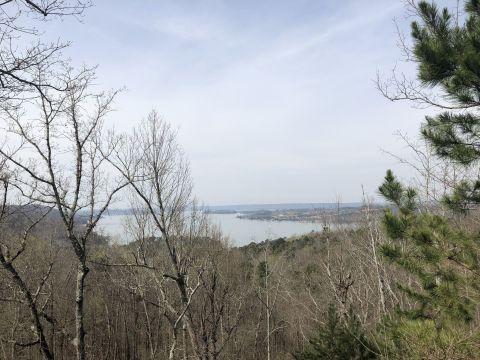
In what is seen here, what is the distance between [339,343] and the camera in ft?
21.8

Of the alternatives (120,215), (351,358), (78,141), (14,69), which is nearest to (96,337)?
(120,215)

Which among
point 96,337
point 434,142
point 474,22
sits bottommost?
point 96,337

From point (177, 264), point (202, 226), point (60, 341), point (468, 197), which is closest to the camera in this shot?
point (468, 197)

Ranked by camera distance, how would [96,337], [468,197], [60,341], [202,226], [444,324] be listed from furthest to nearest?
[96,337]
[60,341]
[202,226]
[468,197]
[444,324]

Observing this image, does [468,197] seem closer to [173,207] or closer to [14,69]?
[14,69]

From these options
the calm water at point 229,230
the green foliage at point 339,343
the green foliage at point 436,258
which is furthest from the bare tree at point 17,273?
the green foliage at point 436,258

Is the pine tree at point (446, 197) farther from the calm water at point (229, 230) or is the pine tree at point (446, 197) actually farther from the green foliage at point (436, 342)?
the calm water at point (229, 230)

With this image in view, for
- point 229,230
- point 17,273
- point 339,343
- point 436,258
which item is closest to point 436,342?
point 436,258

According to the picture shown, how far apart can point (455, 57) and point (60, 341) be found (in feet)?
66.8

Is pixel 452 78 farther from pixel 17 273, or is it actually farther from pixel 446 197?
pixel 17 273

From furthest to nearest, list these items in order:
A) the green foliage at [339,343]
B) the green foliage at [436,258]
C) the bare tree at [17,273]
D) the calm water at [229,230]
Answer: the calm water at [229,230], the bare tree at [17,273], the green foliage at [339,343], the green foliage at [436,258]

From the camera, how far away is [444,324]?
420cm

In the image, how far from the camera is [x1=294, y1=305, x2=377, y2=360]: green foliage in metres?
6.50

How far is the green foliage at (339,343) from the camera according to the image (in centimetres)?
650
